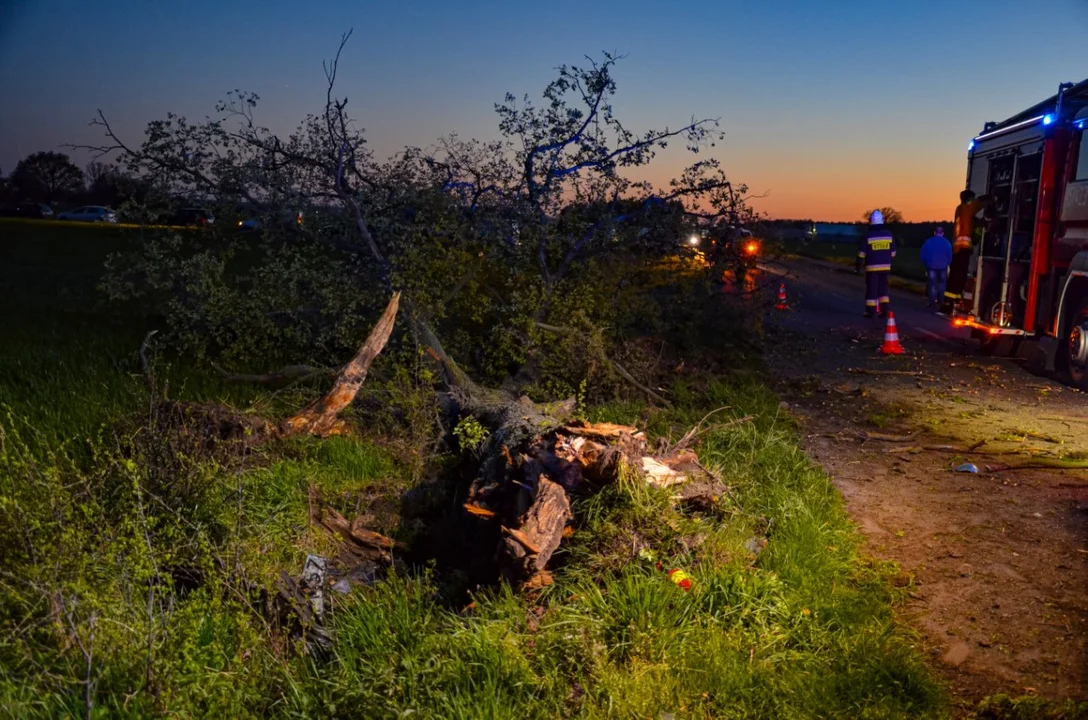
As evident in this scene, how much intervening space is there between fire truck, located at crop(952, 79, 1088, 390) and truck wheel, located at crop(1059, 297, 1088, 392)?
10 mm

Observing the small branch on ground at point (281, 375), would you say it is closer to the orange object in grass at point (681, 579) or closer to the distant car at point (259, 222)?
the distant car at point (259, 222)

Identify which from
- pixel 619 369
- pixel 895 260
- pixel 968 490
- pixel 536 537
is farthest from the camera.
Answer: pixel 895 260

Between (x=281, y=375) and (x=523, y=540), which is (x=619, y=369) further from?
(x=523, y=540)

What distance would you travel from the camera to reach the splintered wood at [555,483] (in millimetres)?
4117

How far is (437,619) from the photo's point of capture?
3.92 meters

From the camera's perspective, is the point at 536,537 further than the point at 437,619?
Yes

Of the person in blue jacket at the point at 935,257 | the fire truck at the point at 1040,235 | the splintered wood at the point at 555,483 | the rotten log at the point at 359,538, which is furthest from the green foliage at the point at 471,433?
the person in blue jacket at the point at 935,257

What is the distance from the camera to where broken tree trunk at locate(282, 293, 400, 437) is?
6582 mm

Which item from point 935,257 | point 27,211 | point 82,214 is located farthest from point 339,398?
point 27,211

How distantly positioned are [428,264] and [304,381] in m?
1.64

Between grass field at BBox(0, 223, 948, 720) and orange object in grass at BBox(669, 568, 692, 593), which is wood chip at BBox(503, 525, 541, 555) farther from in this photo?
orange object in grass at BBox(669, 568, 692, 593)

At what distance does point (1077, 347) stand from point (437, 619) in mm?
8575

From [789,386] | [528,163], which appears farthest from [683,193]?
[789,386]

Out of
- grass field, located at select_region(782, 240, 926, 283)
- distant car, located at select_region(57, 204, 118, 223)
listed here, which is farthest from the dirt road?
distant car, located at select_region(57, 204, 118, 223)
